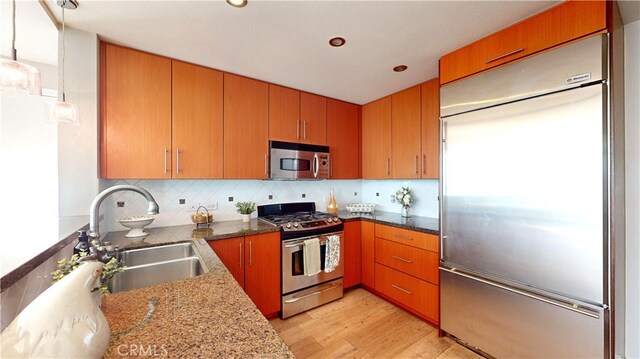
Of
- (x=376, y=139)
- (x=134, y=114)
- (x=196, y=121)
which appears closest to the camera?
(x=134, y=114)

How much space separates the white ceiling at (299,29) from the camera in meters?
1.44

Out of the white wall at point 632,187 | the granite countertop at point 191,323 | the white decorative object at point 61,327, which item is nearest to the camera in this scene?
the white decorative object at point 61,327

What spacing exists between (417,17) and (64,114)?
2.12 m

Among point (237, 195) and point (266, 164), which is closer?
point (266, 164)

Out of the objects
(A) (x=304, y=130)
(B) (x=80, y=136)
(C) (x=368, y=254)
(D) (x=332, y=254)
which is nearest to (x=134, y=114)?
(B) (x=80, y=136)

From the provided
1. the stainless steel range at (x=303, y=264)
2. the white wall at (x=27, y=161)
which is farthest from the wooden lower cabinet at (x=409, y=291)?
the white wall at (x=27, y=161)

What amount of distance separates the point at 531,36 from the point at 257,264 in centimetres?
257

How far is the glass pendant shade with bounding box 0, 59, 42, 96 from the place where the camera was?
3.14 ft

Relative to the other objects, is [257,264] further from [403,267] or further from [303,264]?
[403,267]

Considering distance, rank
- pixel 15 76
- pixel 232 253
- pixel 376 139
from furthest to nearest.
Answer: pixel 376 139, pixel 232 253, pixel 15 76

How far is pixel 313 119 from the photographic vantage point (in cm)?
291

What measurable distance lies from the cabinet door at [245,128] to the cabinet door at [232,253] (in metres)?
0.64

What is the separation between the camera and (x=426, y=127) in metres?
2.49

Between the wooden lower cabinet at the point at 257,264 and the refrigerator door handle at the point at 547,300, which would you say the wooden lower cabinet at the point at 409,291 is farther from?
the wooden lower cabinet at the point at 257,264
